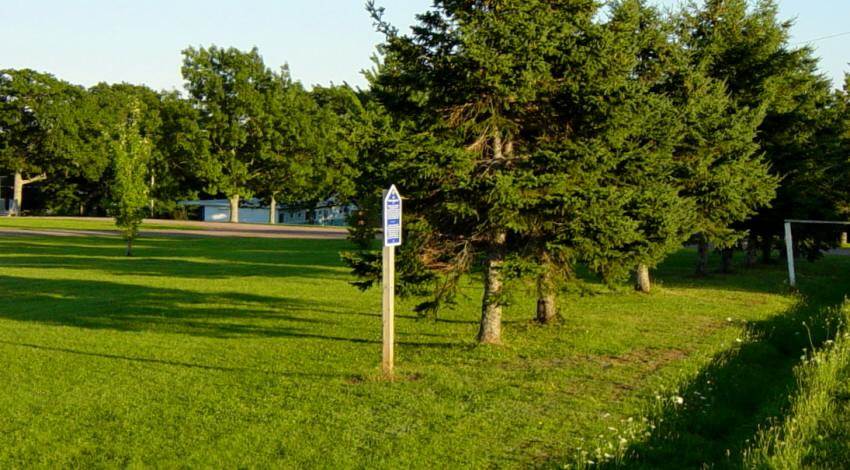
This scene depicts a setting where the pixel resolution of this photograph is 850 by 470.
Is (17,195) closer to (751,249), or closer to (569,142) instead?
(751,249)

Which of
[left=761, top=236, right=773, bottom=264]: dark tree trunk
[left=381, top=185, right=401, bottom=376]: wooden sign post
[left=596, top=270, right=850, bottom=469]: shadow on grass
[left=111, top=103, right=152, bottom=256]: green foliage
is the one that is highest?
[left=111, top=103, right=152, bottom=256]: green foliage

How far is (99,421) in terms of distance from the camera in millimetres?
7848

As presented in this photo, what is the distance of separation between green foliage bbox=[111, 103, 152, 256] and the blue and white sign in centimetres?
2856

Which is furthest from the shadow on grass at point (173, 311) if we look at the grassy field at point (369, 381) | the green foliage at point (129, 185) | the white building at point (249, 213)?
the white building at point (249, 213)

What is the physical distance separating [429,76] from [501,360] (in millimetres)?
4374

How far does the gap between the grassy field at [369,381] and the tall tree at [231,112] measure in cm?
4938

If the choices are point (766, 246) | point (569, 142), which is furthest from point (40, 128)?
point (569, 142)

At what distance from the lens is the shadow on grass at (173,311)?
1441 centimetres

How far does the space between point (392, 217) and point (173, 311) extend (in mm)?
9184

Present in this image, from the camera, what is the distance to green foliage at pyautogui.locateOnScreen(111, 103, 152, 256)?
35.5m

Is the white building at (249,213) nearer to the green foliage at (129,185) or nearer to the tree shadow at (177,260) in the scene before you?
the tree shadow at (177,260)

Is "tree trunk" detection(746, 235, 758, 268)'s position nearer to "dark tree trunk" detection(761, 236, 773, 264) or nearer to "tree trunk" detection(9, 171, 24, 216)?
"dark tree trunk" detection(761, 236, 773, 264)

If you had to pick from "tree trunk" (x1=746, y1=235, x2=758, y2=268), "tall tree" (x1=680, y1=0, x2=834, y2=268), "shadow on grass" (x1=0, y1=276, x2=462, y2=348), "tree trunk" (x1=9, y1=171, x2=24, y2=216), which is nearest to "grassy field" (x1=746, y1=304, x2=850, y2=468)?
"shadow on grass" (x1=0, y1=276, x2=462, y2=348)

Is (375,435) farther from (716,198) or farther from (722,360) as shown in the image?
(716,198)
